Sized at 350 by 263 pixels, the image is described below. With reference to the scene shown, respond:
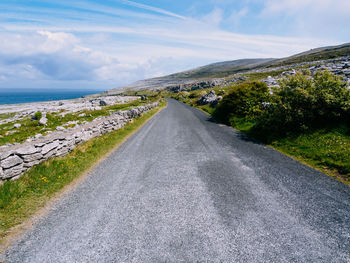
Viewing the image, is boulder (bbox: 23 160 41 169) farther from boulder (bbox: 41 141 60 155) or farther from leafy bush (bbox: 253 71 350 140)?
leafy bush (bbox: 253 71 350 140)

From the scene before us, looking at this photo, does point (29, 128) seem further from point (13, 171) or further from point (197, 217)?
point (197, 217)

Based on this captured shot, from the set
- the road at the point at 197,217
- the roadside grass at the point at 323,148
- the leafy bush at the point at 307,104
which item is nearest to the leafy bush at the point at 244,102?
the leafy bush at the point at 307,104

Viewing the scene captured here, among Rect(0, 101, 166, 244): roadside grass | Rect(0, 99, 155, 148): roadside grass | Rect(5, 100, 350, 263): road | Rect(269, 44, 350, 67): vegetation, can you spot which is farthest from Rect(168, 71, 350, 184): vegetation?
Rect(269, 44, 350, 67): vegetation

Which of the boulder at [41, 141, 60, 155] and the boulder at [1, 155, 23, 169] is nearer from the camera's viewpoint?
the boulder at [1, 155, 23, 169]

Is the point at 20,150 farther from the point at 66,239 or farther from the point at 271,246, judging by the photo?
the point at 271,246

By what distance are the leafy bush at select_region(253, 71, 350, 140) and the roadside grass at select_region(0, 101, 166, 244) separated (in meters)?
12.0

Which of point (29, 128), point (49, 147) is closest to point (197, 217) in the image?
point (49, 147)

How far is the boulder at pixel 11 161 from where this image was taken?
5949mm

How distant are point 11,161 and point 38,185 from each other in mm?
1261

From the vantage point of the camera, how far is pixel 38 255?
12.1ft

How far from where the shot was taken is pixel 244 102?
20500 millimetres

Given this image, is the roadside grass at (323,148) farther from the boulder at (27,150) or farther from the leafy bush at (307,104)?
the boulder at (27,150)

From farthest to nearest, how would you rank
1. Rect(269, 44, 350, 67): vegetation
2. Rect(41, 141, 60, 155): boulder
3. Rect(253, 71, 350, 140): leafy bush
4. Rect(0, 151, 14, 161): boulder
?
Rect(269, 44, 350, 67): vegetation
Rect(253, 71, 350, 140): leafy bush
Rect(41, 141, 60, 155): boulder
Rect(0, 151, 14, 161): boulder

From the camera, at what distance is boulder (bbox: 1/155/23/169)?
5.95m
